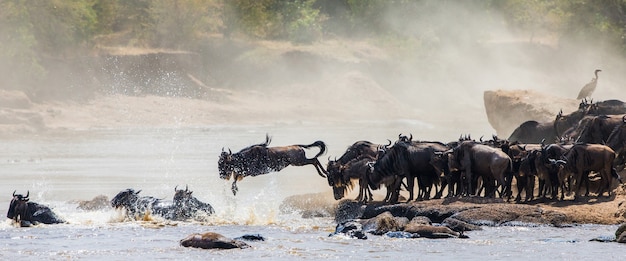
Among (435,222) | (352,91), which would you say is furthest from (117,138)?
(435,222)

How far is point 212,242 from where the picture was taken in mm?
17703

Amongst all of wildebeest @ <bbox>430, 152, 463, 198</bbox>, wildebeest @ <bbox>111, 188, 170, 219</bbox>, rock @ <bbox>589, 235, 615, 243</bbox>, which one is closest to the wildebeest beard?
wildebeest @ <bbox>111, 188, 170, 219</bbox>

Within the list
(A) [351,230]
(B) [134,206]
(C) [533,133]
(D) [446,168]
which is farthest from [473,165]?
(C) [533,133]

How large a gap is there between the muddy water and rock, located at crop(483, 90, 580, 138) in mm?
5315

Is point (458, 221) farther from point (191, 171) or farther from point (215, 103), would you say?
point (215, 103)

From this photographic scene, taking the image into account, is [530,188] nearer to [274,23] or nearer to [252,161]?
[252,161]

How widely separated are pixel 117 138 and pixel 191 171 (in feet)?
48.3

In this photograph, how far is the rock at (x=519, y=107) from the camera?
32281 millimetres

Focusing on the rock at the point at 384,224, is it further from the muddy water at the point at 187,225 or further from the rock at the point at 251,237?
the rock at the point at 251,237

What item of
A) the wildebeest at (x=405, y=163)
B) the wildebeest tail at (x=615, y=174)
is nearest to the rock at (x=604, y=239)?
the wildebeest tail at (x=615, y=174)

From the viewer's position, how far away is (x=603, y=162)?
20234 mm

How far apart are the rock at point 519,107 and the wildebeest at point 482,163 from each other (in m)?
10.9

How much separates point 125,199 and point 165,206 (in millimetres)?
685

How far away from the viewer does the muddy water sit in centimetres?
1731
